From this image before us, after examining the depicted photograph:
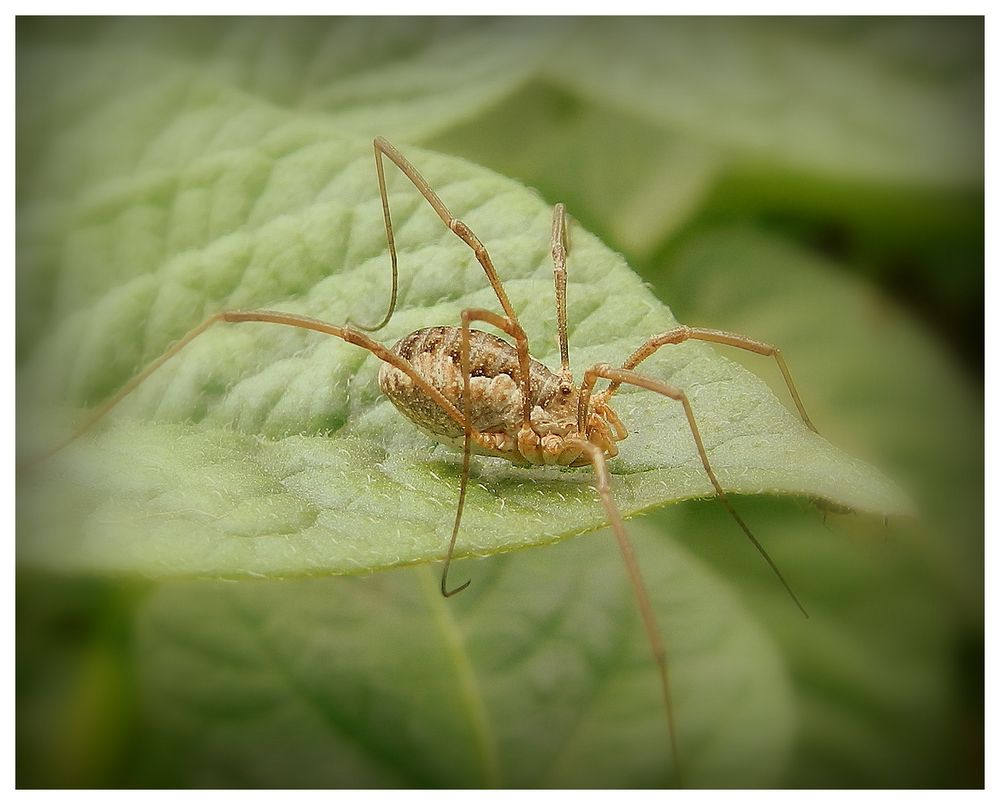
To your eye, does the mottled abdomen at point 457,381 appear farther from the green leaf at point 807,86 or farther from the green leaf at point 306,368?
the green leaf at point 807,86

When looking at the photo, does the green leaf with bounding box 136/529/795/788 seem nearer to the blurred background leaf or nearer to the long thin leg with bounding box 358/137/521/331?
the blurred background leaf

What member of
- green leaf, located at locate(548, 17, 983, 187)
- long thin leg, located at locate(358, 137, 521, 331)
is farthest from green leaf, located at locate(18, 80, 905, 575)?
green leaf, located at locate(548, 17, 983, 187)

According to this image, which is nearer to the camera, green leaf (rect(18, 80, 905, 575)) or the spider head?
green leaf (rect(18, 80, 905, 575))

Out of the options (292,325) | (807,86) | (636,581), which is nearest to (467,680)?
(636,581)

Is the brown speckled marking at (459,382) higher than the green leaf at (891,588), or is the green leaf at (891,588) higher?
the brown speckled marking at (459,382)

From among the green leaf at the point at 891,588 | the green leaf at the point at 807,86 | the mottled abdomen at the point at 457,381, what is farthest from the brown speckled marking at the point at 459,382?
the green leaf at the point at 807,86

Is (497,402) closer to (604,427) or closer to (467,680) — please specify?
(604,427)

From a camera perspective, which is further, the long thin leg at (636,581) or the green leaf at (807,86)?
the green leaf at (807,86)
